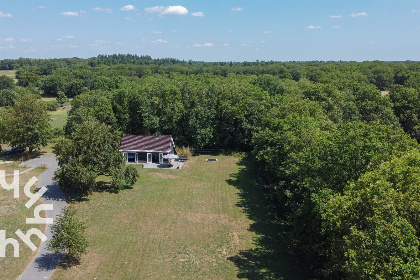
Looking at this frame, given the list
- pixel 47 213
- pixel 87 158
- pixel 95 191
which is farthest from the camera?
pixel 95 191

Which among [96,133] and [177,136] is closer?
[96,133]

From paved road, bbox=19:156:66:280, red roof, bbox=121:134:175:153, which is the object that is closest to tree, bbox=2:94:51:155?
paved road, bbox=19:156:66:280

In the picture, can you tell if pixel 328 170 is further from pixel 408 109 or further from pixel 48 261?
pixel 408 109

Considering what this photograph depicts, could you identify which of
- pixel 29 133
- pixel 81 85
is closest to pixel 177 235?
pixel 29 133

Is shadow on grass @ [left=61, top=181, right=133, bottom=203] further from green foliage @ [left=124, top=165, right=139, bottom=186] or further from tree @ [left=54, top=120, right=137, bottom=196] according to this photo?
green foliage @ [left=124, top=165, right=139, bottom=186]

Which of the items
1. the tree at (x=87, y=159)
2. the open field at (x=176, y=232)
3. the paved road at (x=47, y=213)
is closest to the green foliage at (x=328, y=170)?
the open field at (x=176, y=232)

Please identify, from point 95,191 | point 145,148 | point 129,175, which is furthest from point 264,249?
point 145,148

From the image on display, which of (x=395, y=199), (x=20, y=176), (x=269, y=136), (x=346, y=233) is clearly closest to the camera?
(x=395, y=199)

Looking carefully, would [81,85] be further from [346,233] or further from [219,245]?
[346,233]
